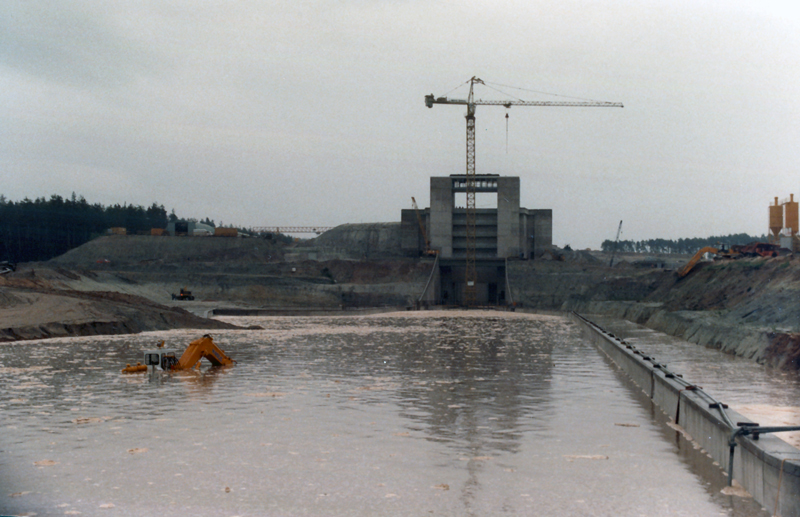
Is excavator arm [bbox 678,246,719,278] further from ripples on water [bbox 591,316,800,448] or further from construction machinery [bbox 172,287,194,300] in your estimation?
construction machinery [bbox 172,287,194,300]

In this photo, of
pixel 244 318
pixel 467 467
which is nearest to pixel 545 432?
pixel 467 467

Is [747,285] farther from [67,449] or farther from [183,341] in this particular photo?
[67,449]

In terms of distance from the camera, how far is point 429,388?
22000 mm

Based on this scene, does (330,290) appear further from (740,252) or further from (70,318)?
(70,318)

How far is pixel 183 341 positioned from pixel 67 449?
87.3 ft

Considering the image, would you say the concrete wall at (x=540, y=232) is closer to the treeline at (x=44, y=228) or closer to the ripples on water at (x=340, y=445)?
the treeline at (x=44, y=228)

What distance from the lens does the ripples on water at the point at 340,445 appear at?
1048 centimetres

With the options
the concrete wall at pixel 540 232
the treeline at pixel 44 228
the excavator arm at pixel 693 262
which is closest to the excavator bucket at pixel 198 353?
the excavator arm at pixel 693 262

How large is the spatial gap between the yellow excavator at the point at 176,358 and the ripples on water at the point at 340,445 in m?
0.72

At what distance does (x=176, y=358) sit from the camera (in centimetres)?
2608

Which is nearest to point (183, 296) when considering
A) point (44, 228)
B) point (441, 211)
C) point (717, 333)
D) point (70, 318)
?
point (70, 318)

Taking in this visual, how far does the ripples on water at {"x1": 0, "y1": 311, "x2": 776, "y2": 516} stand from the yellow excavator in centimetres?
72

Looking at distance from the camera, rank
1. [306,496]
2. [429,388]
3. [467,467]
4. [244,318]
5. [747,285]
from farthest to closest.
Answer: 1. [244,318]
2. [747,285]
3. [429,388]
4. [467,467]
5. [306,496]

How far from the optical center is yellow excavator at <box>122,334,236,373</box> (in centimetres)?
2453
